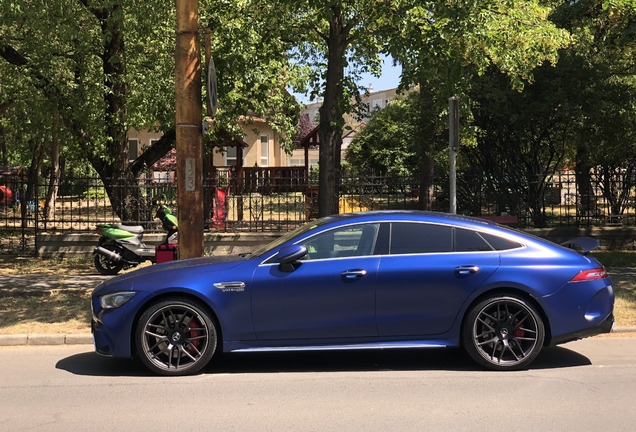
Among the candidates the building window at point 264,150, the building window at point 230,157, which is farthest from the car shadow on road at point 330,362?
the building window at point 264,150

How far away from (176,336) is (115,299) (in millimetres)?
662

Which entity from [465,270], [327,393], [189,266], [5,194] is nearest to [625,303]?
[465,270]

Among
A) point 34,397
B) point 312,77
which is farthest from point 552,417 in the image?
point 312,77

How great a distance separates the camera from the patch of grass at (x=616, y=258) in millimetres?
12430

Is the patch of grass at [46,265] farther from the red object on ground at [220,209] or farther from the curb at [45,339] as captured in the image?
the curb at [45,339]

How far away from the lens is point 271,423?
498cm

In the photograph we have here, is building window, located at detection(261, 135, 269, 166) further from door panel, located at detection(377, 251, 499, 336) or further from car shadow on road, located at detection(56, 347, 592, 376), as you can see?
door panel, located at detection(377, 251, 499, 336)

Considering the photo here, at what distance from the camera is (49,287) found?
10.5 m

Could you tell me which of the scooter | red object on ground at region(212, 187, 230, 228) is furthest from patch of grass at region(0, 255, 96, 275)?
red object on ground at region(212, 187, 230, 228)

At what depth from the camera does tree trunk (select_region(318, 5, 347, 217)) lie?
440 inches

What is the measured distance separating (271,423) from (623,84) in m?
13.7

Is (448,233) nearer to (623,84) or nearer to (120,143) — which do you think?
(120,143)

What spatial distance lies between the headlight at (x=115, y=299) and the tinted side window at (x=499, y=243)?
3362 mm

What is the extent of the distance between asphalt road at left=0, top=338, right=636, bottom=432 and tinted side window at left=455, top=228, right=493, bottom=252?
117 centimetres
